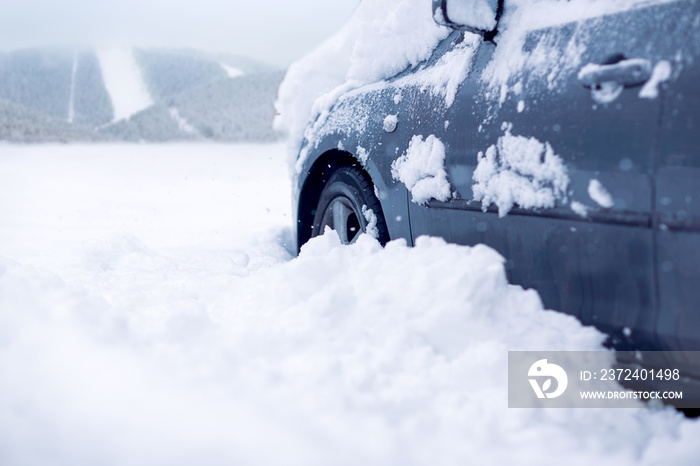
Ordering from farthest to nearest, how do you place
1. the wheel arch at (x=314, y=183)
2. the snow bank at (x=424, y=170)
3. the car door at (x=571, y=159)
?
the wheel arch at (x=314, y=183) → the snow bank at (x=424, y=170) → the car door at (x=571, y=159)

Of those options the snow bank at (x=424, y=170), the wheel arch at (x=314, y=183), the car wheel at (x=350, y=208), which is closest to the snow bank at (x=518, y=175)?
the snow bank at (x=424, y=170)

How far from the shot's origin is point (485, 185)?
Answer: 176 centimetres

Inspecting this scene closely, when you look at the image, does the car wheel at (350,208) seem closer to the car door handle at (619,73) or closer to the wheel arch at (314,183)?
the wheel arch at (314,183)

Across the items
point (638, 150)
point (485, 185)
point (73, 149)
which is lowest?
point (73, 149)

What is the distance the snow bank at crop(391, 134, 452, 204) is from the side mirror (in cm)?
42

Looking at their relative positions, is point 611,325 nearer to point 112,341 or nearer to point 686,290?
point 686,290

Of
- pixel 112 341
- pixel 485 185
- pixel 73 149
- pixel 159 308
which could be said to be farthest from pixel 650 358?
pixel 73 149

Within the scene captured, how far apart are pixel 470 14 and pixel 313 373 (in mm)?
1312

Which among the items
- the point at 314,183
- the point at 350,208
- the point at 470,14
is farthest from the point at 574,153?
the point at 314,183

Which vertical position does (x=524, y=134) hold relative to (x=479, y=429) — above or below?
above

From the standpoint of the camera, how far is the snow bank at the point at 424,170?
1.95 m

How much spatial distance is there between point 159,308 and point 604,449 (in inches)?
62.1

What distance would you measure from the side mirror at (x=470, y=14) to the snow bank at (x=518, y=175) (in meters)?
0.38

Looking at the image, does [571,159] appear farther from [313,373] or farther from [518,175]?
[313,373]
